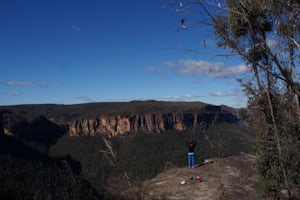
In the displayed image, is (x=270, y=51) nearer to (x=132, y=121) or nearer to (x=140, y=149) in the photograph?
(x=140, y=149)

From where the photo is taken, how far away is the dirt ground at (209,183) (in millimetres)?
11211

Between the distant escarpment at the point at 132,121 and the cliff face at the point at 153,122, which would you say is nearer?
the distant escarpment at the point at 132,121

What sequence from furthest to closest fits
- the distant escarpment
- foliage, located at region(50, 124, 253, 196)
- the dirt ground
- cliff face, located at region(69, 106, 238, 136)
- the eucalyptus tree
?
cliff face, located at region(69, 106, 238, 136)
the distant escarpment
foliage, located at region(50, 124, 253, 196)
the dirt ground
the eucalyptus tree

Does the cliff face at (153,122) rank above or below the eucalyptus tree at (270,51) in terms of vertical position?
below

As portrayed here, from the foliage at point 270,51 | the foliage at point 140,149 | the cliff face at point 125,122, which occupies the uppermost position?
the foliage at point 270,51

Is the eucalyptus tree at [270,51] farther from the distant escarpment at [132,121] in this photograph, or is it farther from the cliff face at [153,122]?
the cliff face at [153,122]

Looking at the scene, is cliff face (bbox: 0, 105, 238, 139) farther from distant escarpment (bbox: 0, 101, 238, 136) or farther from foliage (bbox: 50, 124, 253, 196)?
foliage (bbox: 50, 124, 253, 196)

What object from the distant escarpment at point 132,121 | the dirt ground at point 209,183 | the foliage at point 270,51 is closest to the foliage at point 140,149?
the distant escarpment at point 132,121

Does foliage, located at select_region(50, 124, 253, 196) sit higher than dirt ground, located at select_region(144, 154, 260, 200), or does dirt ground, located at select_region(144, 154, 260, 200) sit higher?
dirt ground, located at select_region(144, 154, 260, 200)

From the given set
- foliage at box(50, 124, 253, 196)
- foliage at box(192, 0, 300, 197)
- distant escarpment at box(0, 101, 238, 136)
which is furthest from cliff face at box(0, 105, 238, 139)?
foliage at box(192, 0, 300, 197)

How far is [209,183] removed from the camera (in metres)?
12.4

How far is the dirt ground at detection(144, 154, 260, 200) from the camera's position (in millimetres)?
11211

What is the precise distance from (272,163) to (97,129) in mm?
148924

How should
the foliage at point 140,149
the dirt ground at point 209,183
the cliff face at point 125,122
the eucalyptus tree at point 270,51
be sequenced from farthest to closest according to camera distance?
the cliff face at point 125,122 < the foliage at point 140,149 < the dirt ground at point 209,183 < the eucalyptus tree at point 270,51
